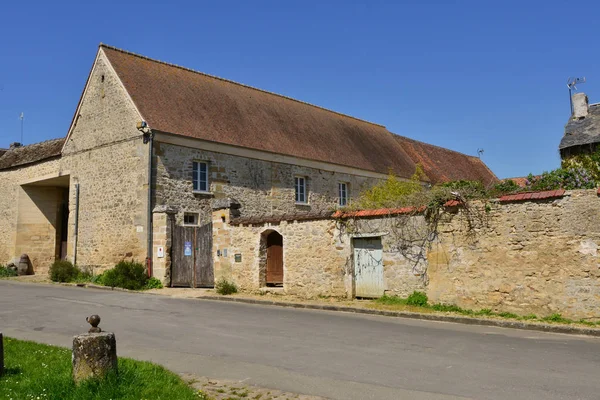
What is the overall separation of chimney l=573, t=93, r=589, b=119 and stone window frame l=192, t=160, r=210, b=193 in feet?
48.5

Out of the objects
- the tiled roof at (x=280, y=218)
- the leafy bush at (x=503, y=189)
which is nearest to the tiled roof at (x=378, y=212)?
the tiled roof at (x=280, y=218)

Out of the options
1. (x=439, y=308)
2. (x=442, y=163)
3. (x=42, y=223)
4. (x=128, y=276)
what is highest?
(x=442, y=163)

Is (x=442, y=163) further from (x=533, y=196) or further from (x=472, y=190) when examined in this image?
(x=533, y=196)

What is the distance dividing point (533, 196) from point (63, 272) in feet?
53.5

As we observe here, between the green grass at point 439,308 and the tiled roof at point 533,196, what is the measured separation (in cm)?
239

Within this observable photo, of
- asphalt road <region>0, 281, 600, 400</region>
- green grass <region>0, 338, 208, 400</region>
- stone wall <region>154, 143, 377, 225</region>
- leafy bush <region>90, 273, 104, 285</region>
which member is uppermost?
stone wall <region>154, 143, 377, 225</region>

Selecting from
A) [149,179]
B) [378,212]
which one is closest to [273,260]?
[378,212]

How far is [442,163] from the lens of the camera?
3375 cm

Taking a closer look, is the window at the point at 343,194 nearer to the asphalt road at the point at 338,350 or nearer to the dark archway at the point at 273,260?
the dark archway at the point at 273,260

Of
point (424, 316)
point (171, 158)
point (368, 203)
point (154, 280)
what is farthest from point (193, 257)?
point (424, 316)

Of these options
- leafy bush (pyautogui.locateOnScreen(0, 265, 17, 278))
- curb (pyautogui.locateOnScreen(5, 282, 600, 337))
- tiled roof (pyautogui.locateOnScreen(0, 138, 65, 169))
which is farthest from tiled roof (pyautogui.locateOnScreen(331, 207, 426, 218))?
leafy bush (pyautogui.locateOnScreen(0, 265, 17, 278))

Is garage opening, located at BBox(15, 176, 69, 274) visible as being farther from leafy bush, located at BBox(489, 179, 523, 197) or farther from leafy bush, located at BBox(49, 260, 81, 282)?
leafy bush, located at BBox(489, 179, 523, 197)

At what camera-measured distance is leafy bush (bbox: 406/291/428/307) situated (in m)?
12.0

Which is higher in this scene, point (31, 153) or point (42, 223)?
point (31, 153)
